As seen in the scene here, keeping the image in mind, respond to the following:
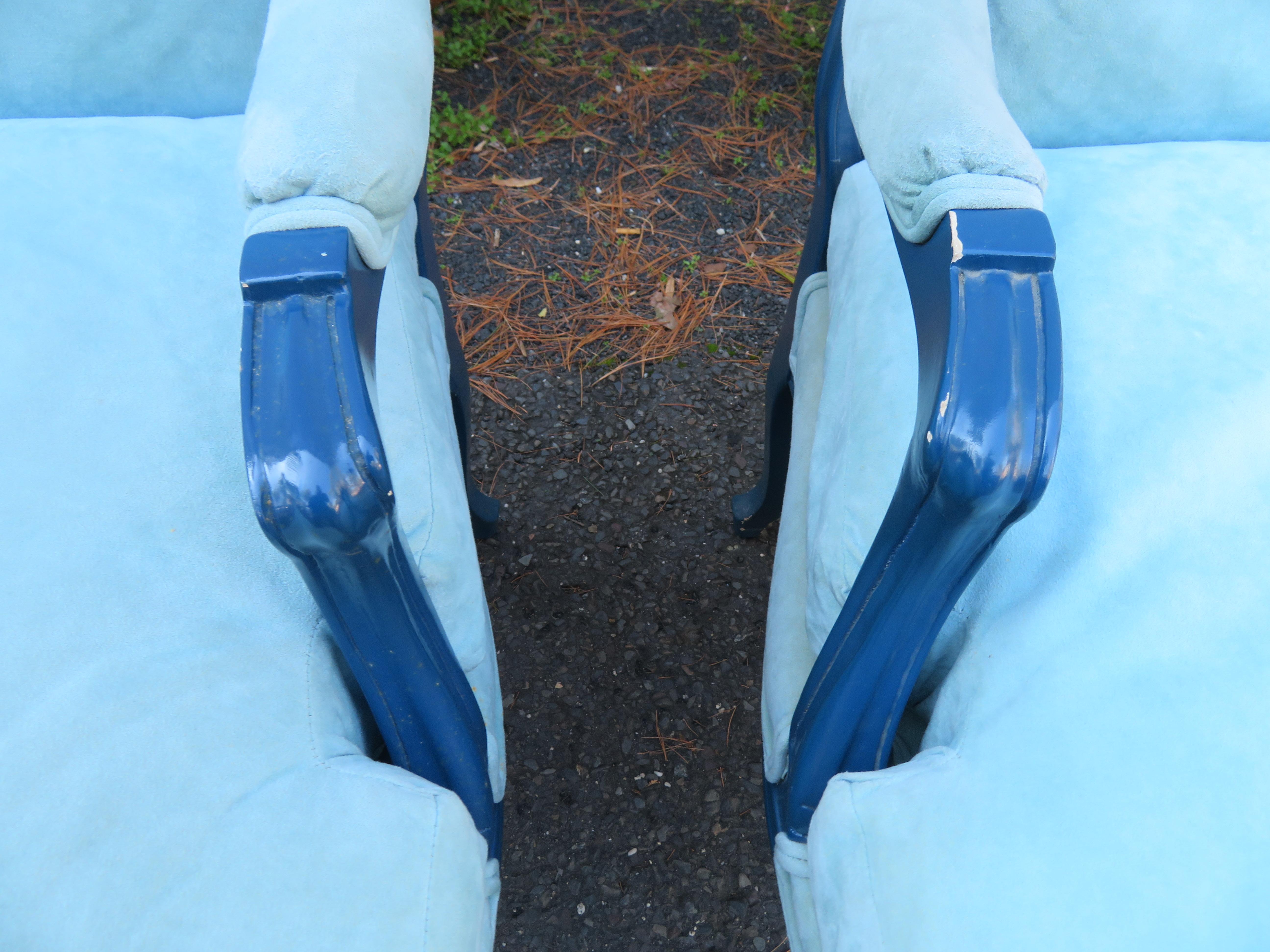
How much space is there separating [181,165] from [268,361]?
579mm

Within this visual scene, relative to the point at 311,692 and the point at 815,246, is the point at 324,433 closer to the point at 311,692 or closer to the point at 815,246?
the point at 311,692

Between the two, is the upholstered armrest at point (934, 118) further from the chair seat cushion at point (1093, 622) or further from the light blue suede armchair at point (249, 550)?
the light blue suede armchair at point (249, 550)

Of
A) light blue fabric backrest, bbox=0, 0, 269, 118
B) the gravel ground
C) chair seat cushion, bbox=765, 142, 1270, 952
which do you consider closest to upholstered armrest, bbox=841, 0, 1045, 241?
chair seat cushion, bbox=765, 142, 1270, 952

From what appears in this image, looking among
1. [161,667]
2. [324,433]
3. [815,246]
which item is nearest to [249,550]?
[161,667]

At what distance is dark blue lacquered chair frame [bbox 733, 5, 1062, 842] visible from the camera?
49 centimetres

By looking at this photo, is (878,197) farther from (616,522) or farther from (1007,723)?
(616,522)

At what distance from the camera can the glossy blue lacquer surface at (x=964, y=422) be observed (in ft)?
1.62

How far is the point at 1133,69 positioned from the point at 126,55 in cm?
118

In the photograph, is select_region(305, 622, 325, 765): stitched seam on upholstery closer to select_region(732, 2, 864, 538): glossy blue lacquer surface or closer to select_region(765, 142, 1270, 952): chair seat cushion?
select_region(765, 142, 1270, 952): chair seat cushion

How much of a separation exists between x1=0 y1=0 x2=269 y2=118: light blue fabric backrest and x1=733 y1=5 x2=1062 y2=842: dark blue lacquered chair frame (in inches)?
34.9

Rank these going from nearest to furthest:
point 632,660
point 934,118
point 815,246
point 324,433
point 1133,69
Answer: point 324,433
point 934,118
point 1133,69
point 815,246
point 632,660

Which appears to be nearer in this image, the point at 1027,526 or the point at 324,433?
the point at 324,433

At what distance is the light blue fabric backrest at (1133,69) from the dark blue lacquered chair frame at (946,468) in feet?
1.78

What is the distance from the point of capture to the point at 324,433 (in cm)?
48
